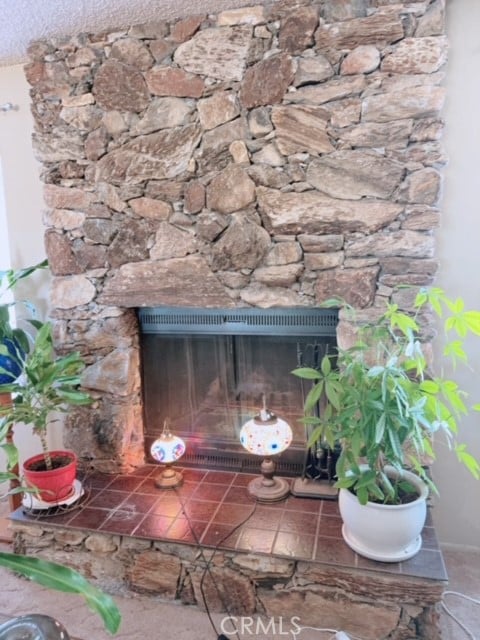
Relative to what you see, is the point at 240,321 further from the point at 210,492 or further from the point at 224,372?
the point at 210,492

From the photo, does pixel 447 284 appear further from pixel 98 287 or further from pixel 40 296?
pixel 40 296

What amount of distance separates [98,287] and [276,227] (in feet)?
2.91

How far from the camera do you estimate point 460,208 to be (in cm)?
177

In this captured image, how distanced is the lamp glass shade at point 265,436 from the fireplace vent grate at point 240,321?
1.36 feet

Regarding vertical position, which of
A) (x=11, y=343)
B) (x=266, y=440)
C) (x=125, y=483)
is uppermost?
(x=11, y=343)

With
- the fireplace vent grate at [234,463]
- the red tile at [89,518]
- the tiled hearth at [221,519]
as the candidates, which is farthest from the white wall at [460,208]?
the red tile at [89,518]

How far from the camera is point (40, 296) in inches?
91.0

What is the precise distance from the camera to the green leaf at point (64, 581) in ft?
2.83

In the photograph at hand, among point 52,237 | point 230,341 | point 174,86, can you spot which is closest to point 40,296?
point 52,237

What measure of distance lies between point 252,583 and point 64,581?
3.14 ft

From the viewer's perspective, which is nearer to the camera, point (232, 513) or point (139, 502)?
point (232, 513)

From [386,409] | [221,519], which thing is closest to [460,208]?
[386,409]

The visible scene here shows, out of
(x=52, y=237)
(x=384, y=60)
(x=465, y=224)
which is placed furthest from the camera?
(x=52, y=237)

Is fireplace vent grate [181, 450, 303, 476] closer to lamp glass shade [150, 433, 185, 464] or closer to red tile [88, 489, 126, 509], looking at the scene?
lamp glass shade [150, 433, 185, 464]
